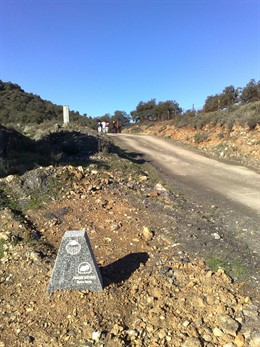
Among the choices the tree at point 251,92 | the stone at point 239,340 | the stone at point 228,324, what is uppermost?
the tree at point 251,92

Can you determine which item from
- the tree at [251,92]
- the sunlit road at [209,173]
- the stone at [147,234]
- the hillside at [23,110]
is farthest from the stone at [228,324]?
the hillside at [23,110]

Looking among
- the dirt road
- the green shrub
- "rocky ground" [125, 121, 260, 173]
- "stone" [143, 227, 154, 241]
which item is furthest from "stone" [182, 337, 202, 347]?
the green shrub

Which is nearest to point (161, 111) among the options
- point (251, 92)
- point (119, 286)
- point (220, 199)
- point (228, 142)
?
point (251, 92)

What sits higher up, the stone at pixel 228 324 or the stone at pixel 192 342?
the stone at pixel 228 324

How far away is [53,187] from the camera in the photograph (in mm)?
7699

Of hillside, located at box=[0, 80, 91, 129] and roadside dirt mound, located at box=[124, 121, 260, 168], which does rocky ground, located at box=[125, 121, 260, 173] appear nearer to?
roadside dirt mound, located at box=[124, 121, 260, 168]

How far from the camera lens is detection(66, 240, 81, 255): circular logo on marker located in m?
4.12

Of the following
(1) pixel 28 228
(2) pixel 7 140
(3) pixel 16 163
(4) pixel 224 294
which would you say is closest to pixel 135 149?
(2) pixel 7 140

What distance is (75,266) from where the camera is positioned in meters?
4.14

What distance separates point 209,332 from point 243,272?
135cm

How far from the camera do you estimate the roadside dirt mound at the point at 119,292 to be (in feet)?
11.8

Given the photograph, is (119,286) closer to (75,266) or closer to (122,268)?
(122,268)

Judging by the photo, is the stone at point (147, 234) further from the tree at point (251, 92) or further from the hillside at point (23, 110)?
the hillside at point (23, 110)

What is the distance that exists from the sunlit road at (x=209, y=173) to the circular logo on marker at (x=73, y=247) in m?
4.90
